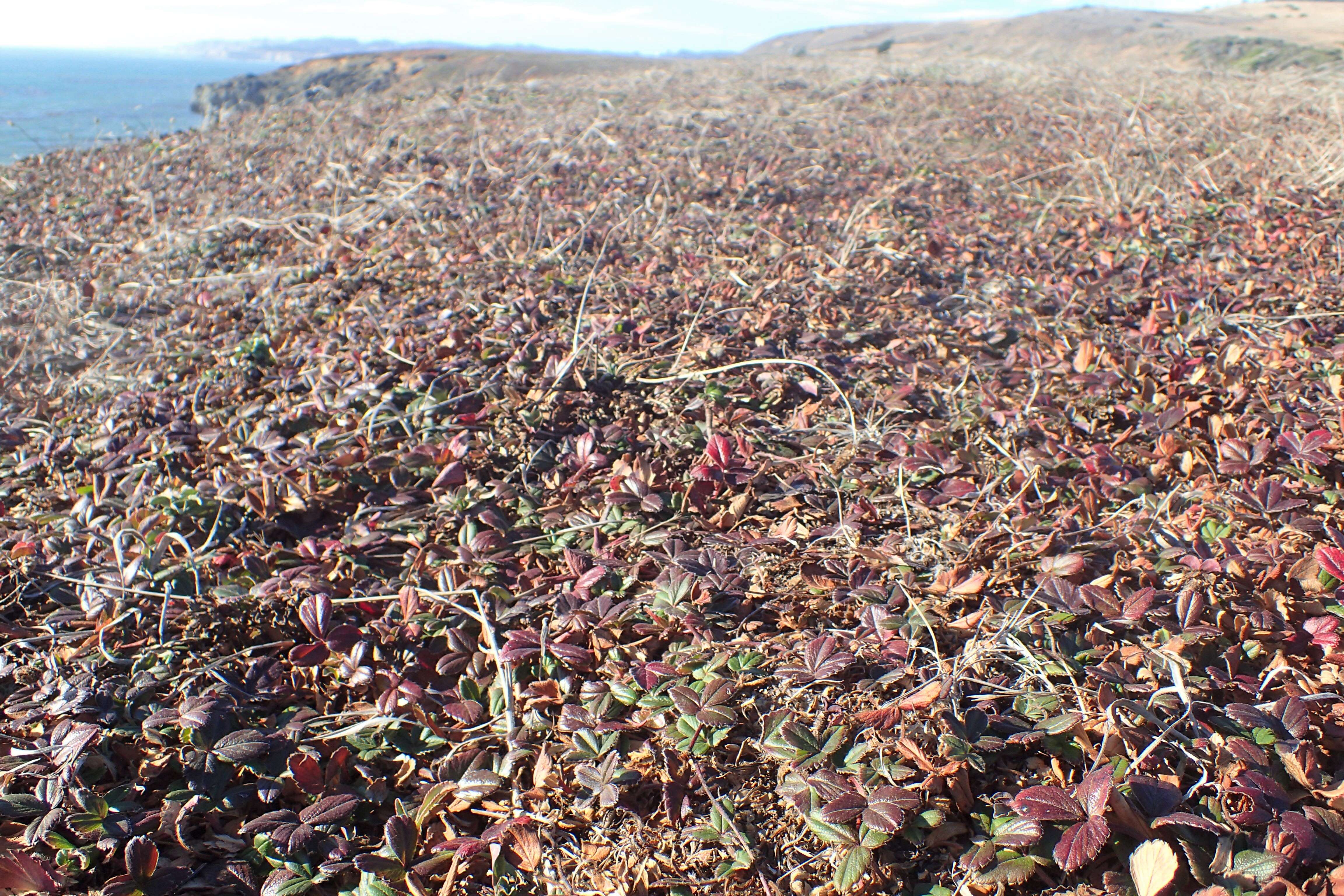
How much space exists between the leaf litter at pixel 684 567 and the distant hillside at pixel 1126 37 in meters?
14.6

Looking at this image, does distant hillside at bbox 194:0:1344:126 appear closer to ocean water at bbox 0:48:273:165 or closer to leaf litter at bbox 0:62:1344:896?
ocean water at bbox 0:48:273:165

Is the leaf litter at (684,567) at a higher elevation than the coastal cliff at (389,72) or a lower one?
lower

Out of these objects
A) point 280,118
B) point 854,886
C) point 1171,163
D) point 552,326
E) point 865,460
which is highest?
point 280,118

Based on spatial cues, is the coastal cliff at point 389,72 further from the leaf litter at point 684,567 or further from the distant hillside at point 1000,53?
the leaf litter at point 684,567

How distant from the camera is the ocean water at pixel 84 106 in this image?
38.7ft

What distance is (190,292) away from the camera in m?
4.72

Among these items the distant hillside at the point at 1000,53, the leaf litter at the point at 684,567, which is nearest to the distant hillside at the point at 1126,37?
the distant hillside at the point at 1000,53

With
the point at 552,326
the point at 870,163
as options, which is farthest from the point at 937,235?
the point at 552,326

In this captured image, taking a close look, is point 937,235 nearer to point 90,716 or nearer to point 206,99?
point 90,716

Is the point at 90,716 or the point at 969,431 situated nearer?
the point at 90,716

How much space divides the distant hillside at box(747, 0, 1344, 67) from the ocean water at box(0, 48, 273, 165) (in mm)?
15149

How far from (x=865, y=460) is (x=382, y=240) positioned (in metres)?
3.75

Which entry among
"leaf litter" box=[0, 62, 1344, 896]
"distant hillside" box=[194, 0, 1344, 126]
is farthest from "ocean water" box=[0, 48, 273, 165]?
"leaf litter" box=[0, 62, 1344, 896]

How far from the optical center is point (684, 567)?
6.98 feet
